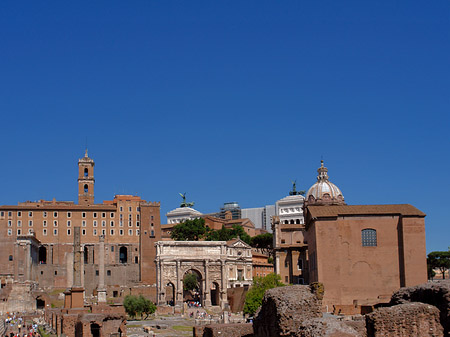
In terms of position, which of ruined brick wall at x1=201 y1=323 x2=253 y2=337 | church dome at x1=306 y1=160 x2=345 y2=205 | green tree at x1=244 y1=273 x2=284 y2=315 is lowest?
green tree at x1=244 y1=273 x2=284 y2=315

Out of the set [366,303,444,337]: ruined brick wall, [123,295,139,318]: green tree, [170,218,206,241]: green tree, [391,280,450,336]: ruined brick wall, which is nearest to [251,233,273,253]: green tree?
[170,218,206,241]: green tree

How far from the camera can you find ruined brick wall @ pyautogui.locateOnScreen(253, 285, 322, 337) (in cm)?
1365

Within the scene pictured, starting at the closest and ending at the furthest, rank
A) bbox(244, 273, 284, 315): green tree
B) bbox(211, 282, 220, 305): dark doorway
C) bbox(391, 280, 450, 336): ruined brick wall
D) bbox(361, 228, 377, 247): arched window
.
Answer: bbox(391, 280, 450, 336): ruined brick wall
bbox(361, 228, 377, 247): arched window
bbox(244, 273, 284, 315): green tree
bbox(211, 282, 220, 305): dark doorway

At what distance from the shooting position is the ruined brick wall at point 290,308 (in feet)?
Answer: 44.8

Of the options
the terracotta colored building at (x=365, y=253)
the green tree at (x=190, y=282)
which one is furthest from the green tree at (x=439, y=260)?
the terracotta colored building at (x=365, y=253)

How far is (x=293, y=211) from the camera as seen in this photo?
116938 millimetres

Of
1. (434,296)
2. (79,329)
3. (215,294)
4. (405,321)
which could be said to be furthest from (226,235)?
(405,321)

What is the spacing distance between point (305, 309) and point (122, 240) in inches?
3066

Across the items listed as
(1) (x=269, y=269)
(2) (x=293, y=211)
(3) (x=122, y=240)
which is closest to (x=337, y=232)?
(1) (x=269, y=269)

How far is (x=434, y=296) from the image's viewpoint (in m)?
13.3

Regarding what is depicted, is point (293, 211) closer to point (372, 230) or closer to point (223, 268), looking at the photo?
point (223, 268)

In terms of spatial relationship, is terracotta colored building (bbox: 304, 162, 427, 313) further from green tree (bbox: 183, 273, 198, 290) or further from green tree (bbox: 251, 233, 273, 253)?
green tree (bbox: 251, 233, 273, 253)

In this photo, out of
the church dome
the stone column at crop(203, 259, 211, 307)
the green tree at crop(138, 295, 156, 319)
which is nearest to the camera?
the green tree at crop(138, 295, 156, 319)

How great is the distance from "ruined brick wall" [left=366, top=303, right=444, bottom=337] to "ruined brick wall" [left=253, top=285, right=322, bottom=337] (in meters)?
2.00
